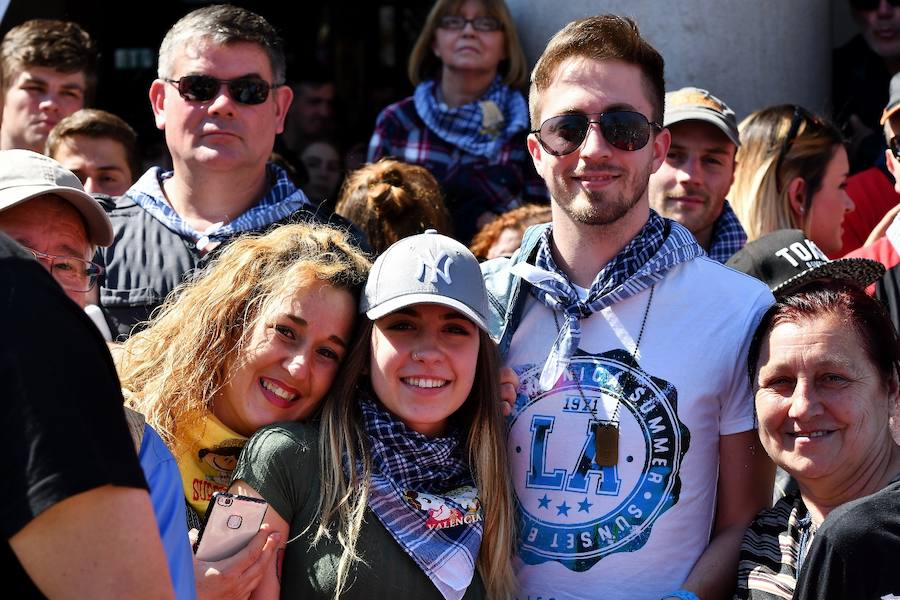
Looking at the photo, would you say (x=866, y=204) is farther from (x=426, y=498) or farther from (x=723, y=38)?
(x=426, y=498)

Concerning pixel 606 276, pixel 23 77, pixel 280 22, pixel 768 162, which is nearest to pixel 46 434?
pixel 606 276

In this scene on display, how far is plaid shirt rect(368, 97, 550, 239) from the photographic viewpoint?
511 cm

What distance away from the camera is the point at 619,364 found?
10.1 ft

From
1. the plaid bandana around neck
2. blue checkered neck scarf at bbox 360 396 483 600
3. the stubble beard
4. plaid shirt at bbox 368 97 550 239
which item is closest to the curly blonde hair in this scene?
blue checkered neck scarf at bbox 360 396 483 600

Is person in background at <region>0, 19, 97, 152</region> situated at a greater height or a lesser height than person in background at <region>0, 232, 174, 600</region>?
greater

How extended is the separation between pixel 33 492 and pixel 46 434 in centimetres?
8

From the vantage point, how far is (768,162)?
15.3 ft

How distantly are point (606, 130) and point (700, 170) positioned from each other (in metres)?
1.31

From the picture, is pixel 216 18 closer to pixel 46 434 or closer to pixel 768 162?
pixel 768 162

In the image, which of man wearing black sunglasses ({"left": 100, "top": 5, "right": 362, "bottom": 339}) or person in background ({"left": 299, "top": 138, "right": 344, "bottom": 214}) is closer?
man wearing black sunglasses ({"left": 100, "top": 5, "right": 362, "bottom": 339})

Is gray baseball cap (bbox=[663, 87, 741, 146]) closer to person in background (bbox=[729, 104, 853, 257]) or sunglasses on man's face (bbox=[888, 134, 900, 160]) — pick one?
person in background (bbox=[729, 104, 853, 257])

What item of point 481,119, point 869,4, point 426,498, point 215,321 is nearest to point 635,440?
point 426,498

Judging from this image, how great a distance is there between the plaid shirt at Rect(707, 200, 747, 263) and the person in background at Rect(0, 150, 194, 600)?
244 cm

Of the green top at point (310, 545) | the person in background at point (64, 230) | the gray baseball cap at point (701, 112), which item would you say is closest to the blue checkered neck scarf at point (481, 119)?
the gray baseball cap at point (701, 112)
